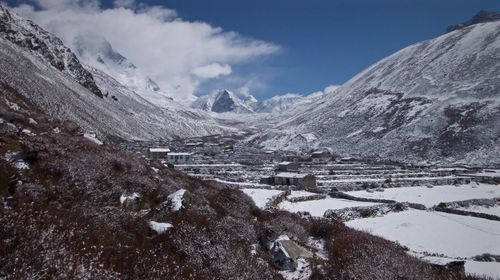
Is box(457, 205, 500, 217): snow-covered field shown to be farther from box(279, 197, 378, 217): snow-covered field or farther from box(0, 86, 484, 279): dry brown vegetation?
box(0, 86, 484, 279): dry brown vegetation

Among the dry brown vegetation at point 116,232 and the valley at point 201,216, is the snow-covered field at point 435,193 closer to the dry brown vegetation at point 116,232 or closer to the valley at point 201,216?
the valley at point 201,216

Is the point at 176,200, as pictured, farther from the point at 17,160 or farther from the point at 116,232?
the point at 17,160

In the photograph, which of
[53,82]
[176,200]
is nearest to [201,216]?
[176,200]

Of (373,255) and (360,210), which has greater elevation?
(373,255)

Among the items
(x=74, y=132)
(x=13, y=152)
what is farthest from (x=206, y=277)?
(x=74, y=132)

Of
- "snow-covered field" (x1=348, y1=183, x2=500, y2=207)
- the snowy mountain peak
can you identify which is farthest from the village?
the snowy mountain peak

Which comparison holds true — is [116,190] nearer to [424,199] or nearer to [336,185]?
[424,199]

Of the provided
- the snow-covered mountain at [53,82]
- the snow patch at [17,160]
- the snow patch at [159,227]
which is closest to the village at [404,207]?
the snow patch at [159,227]
